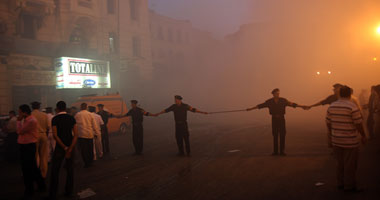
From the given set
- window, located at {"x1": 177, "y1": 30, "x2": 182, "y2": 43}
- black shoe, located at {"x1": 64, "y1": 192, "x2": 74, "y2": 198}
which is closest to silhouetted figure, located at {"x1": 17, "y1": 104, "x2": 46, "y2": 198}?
black shoe, located at {"x1": 64, "y1": 192, "x2": 74, "y2": 198}

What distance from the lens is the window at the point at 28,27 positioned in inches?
776

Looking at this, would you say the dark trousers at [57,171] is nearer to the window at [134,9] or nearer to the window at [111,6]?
the window at [111,6]

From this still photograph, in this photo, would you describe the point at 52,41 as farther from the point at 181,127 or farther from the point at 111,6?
the point at 181,127

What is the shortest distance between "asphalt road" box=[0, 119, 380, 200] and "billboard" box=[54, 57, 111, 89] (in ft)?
39.3

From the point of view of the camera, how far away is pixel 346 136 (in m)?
4.84

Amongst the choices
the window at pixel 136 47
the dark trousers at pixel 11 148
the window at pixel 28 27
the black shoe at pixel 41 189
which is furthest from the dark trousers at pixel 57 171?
the window at pixel 136 47

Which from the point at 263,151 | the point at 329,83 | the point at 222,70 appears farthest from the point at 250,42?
the point at 263,151

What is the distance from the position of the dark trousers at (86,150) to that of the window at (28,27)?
51.1 ft

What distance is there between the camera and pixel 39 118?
6.95 m

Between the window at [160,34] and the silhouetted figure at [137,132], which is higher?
the window at [160,34]

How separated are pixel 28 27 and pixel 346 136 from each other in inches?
858

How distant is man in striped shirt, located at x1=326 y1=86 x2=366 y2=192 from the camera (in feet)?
15.7

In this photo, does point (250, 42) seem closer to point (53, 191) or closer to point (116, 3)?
point (116, 3)

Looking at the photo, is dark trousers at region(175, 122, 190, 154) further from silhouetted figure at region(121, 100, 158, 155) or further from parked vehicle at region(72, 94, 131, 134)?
parked vehicle at region(72, 94, 131, 134)
